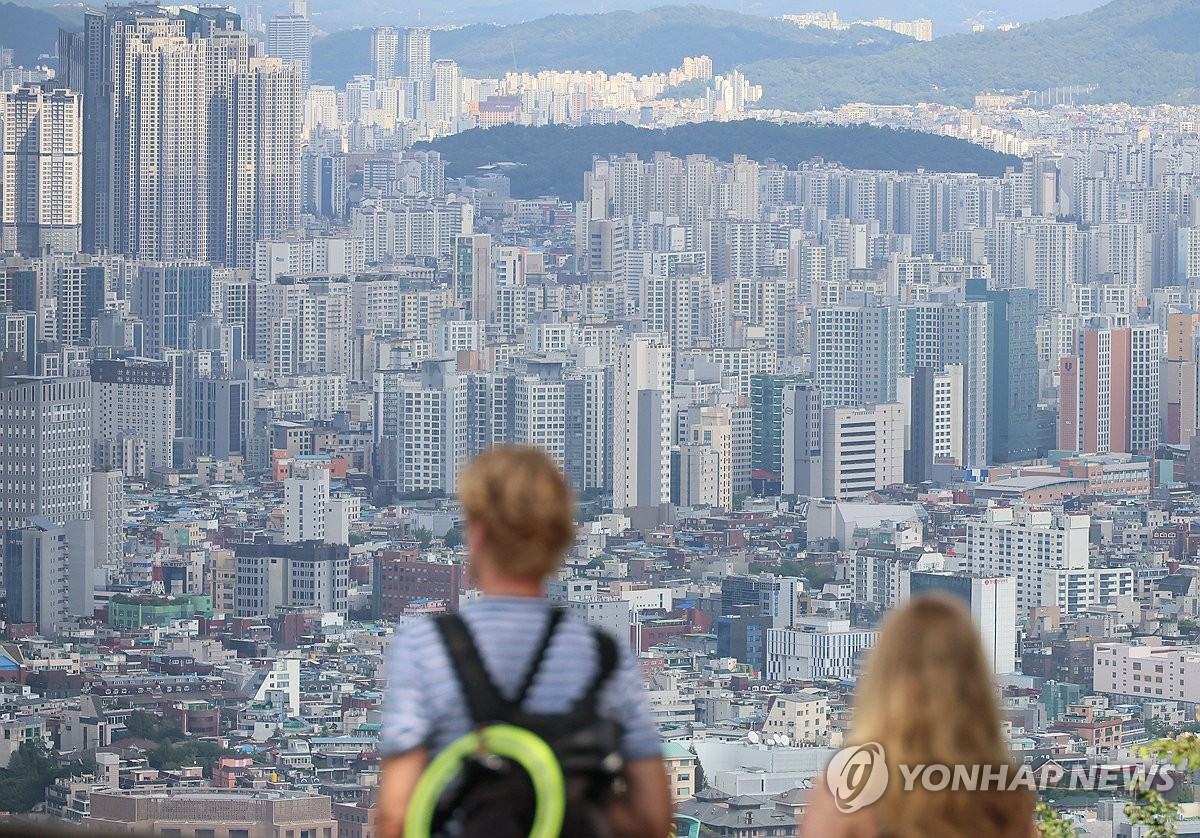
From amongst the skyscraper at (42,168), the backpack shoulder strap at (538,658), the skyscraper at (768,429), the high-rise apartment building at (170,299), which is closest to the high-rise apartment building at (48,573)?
the skyscraper at (768,429)

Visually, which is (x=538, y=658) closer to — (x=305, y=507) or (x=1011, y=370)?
(x=305, y=507)

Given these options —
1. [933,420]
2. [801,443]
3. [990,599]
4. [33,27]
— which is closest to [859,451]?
[801,443]

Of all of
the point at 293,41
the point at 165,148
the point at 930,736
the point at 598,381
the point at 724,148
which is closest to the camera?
the point at 930,736

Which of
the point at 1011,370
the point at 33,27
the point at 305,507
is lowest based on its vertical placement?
the point at 305,507

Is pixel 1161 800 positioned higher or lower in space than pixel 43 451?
higher

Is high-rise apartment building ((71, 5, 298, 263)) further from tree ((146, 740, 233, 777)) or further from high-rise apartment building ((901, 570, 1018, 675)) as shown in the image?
tree ((146, 740, 233, 777))

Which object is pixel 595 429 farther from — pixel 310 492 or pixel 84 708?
pixel 84 708

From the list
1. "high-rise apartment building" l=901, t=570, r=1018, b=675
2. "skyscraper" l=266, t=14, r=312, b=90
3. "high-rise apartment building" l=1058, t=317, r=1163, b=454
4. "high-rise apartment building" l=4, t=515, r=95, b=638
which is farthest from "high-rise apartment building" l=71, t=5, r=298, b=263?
"high-rise apartment building" l=901, t=570, r=1018, b=675
